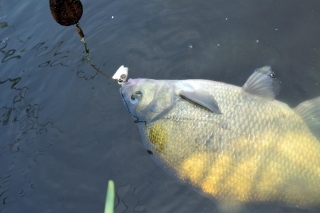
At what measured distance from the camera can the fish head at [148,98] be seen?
11.8ft

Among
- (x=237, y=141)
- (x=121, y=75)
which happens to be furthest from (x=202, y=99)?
(x=121, y=75)

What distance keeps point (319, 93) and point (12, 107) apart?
364 centimetres

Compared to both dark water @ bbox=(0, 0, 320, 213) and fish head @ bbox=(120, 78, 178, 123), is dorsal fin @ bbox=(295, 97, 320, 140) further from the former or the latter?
fish head @ bbox=(120, 78, 178, 123)

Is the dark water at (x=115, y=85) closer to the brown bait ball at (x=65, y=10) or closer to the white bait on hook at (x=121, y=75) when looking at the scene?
the white bait on hook at (x=121, y=75)

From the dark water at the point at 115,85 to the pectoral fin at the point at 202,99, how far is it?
30.5 inches

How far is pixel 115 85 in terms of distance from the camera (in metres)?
4.56

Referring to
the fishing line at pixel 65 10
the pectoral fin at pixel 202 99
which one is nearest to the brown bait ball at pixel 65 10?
the fishing line at pixel 65 10

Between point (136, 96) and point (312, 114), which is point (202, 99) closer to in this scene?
point (136, 96)

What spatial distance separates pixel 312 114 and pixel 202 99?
922 mm

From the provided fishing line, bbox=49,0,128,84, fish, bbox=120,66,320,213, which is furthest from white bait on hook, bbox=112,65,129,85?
fishing line, bbox=49,0,128,84

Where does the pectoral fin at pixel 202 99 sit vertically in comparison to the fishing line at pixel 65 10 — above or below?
below

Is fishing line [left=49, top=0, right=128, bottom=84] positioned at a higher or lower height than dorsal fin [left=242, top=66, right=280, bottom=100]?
higher

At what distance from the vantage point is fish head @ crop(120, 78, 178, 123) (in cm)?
360

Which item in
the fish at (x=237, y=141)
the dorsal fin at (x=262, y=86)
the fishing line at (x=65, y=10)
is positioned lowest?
the fish at (x=237, y=141)
